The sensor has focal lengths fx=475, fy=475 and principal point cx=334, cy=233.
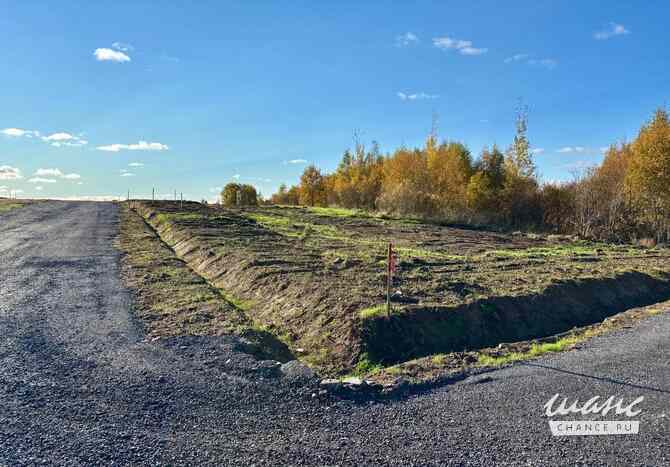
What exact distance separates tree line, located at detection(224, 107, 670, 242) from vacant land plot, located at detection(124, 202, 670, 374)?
1026 centimetres

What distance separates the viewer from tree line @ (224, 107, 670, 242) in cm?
2581

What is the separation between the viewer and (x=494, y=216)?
3566 cm

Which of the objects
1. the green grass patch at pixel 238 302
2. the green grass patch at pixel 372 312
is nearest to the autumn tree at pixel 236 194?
the green grass patch at pixel 238 302

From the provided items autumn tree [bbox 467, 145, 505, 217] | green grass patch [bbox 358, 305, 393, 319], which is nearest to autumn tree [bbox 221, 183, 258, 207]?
autumn tree [bbox 467, 145, 505, 217]

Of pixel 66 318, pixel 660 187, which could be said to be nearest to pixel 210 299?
pixel 66 318

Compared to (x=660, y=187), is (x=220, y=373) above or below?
below

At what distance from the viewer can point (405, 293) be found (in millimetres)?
9461

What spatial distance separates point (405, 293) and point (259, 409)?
5049 millimetres

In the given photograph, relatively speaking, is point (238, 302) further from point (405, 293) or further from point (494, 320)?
point (494, 320)

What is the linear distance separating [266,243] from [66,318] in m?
8.99

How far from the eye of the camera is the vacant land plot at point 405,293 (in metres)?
Answer: 7.57

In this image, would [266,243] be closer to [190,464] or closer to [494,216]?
[190,464]

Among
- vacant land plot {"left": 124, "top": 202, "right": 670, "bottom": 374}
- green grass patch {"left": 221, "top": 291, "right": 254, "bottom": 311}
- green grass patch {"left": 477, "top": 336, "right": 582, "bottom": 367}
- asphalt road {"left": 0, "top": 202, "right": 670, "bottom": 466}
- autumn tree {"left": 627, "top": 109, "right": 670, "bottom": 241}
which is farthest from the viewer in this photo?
autumn tree {"left": 627, "top": 109, "right": 670, "bottom": 241}

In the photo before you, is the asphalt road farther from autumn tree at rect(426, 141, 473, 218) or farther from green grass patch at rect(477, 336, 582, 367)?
autumn tree at rect(426, 141, 473, 218)
